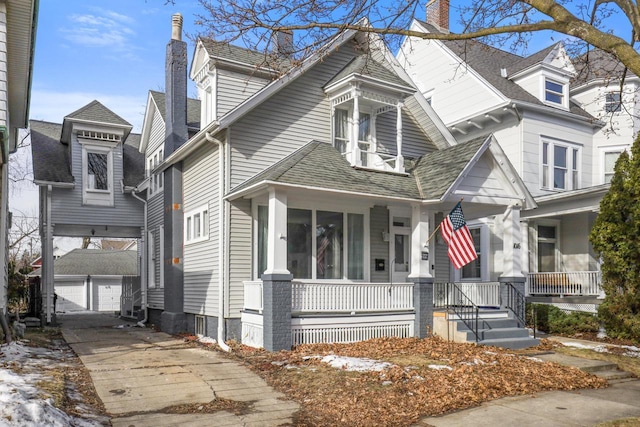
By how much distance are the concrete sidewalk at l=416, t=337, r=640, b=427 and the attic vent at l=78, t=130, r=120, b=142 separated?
661 inches

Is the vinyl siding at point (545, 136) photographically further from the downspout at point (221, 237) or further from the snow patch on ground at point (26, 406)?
the snow patch on ground at point (26, 406)

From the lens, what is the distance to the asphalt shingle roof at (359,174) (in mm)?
12227

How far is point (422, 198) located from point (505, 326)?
383 cm

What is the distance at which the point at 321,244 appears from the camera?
13.8 metres

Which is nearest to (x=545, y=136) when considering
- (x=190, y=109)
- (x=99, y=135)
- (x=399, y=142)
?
(x=399, y=142)

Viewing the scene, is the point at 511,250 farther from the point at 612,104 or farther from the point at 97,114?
the point at 97,114

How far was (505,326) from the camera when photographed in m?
13.8

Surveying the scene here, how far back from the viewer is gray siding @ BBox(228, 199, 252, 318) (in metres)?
13.1

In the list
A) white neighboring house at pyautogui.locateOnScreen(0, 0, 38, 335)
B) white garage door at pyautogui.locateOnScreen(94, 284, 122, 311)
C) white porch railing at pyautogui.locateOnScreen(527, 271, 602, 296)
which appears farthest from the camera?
white garage door at pyautogui.locateOnScreen(94, 284, 122, 311)

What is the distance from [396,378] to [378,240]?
6.43 metres

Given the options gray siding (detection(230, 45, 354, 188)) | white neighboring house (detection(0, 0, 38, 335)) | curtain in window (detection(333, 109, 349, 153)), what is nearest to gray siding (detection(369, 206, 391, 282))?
curtain in window (detection(333, 109, 349, 153))

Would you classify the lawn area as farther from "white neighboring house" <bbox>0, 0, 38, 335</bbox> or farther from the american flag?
"white neighboring house" <bbox>0, 0, 38, 335</bbox>

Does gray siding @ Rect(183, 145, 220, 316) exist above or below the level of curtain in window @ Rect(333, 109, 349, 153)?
below

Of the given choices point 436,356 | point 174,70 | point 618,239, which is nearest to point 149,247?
point 174,70
